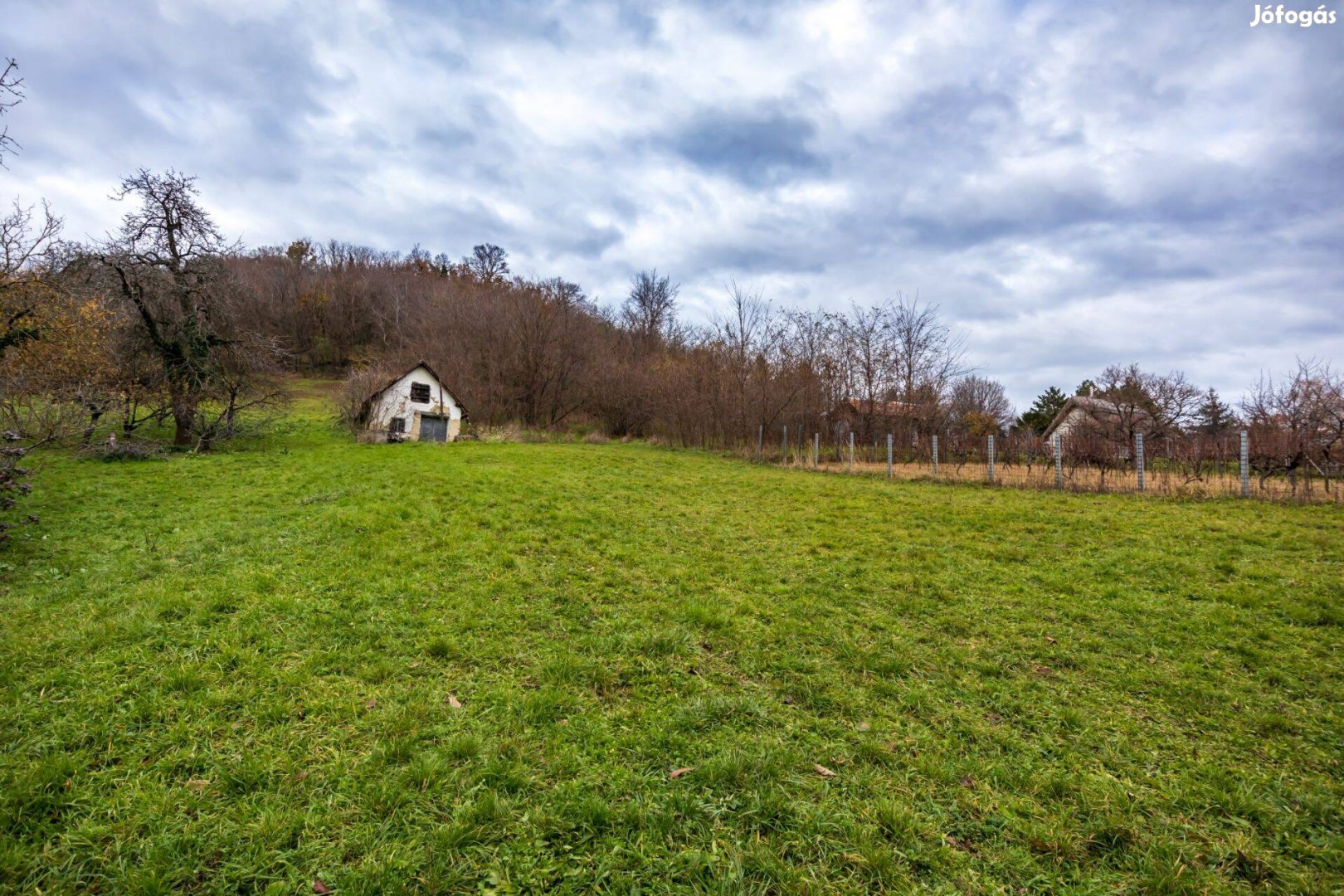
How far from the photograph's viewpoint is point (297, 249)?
52.8 metres

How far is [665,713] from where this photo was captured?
3473 mm

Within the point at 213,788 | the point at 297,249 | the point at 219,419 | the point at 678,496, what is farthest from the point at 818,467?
the point at 297,249

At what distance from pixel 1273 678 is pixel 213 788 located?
705cm

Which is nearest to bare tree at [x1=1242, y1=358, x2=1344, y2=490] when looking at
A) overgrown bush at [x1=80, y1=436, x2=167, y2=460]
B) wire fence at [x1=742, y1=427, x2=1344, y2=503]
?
wire fence at [x1=742, y1=427, x2=1344, y2=503]

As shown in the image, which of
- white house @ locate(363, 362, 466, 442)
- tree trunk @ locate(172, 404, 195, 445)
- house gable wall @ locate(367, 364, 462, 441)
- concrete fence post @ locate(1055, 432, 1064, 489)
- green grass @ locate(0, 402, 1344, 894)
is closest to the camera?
green grass @ locate(0, 402, 1344, 894)

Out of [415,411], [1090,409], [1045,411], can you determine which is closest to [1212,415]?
[1090,409]

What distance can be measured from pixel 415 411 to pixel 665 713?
26.7 m

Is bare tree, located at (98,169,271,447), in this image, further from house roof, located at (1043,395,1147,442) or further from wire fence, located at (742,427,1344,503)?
house roof, located at (1043,395,1147,442)

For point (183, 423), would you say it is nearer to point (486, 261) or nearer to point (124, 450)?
point (124, 450)

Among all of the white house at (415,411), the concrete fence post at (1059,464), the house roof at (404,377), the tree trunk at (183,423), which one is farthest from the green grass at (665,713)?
the house roof at (404,377)

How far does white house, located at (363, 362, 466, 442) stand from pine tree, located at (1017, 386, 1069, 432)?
41854 millimetres

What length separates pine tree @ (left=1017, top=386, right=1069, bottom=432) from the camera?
4019 centimetres

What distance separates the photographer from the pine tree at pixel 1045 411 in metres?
40.2

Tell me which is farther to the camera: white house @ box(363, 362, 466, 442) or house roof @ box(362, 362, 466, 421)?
house roof @ box(362, 362, 466, 421)
